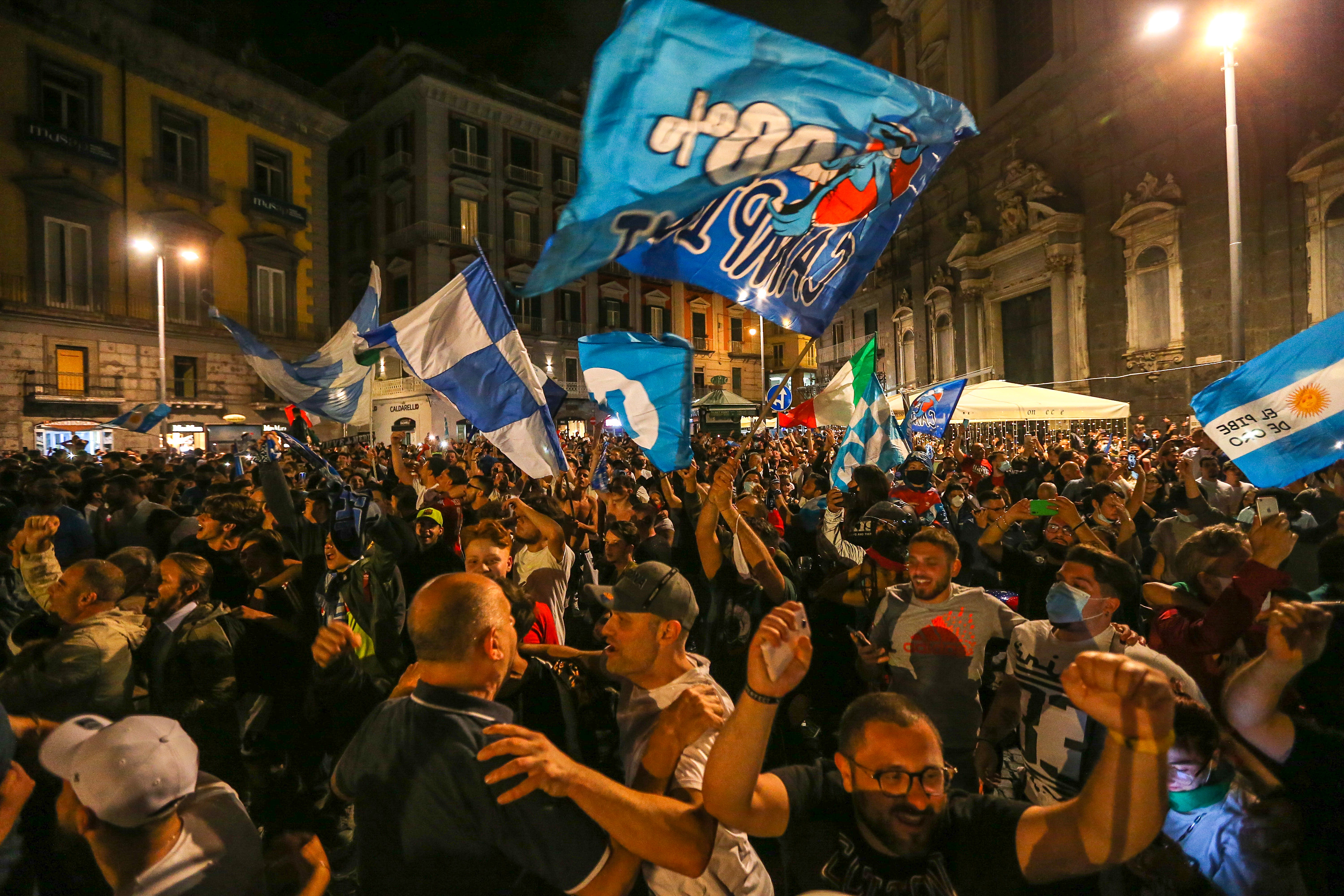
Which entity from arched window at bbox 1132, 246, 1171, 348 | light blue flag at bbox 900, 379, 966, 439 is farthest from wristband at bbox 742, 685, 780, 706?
arched window at bbox 1132, 246, 1171, 348

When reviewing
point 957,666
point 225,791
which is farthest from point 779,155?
point 225,791

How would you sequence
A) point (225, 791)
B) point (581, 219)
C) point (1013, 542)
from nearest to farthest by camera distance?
point (225, 791) < point (581, 219) < point (1013, 542)

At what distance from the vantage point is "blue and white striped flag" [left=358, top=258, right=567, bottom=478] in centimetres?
515

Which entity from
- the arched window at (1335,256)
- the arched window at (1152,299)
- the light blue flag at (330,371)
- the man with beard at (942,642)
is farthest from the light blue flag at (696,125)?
the arched window at (1152,299)

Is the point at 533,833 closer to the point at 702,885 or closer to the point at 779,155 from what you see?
the point at 702,885

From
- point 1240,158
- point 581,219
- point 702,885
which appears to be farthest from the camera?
point 1240,158

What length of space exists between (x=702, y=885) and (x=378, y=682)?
1833mm

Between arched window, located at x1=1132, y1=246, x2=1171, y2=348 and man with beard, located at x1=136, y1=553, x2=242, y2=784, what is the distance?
62.1 ft

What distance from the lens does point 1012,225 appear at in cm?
2112

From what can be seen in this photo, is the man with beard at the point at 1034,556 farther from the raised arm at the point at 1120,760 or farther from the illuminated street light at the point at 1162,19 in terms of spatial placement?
the illuminated street light at the point at 1162,19

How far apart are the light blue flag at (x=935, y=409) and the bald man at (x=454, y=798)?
7869 mm

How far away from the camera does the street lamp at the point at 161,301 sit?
17.8m

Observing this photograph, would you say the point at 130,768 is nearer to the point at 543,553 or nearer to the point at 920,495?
the point at 543,553

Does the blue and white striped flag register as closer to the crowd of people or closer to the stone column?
the crowd of people
